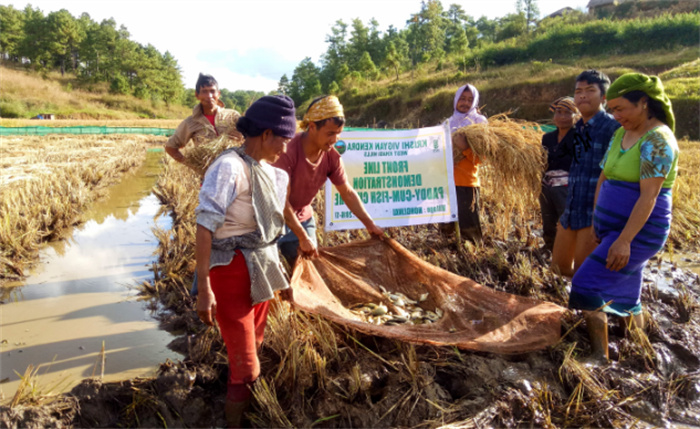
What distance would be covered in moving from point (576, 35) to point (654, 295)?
36.7 meters

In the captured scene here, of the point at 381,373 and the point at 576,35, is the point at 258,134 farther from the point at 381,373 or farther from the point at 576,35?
the point at 576,35

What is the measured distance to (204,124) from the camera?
3812 mm

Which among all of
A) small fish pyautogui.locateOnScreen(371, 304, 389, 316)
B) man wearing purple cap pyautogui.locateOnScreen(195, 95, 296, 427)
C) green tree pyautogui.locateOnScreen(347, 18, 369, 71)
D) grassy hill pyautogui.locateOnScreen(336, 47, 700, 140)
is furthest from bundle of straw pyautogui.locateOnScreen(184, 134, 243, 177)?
green tree pyautogui.locateOnScreen(347, 18, 369, 71)

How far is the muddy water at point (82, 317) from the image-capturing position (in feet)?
9.79

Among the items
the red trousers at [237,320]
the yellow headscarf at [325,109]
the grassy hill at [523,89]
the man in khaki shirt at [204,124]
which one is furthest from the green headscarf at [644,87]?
the grassy hill at [523,89]

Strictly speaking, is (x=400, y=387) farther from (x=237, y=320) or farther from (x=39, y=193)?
(x=39, y=193)

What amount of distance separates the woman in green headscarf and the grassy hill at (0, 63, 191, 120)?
51322 millimetres

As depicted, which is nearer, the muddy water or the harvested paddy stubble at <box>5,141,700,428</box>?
the harvested paddy stubble at <box>5,141,700,428</box>

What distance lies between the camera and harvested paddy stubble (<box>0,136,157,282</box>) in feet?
16.4

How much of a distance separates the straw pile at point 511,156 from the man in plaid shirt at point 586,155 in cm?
55

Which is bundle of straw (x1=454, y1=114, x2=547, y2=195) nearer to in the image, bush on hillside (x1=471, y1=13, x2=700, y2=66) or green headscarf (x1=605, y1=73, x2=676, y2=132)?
green headscarf (x1=605, y1=73, x2=676, y2=132)

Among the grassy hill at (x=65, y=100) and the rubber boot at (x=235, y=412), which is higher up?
the grassy hill at (x=65, y=100)

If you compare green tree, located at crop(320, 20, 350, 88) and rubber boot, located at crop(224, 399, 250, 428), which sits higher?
green tree, located at crop(320, 20, 350, 88)

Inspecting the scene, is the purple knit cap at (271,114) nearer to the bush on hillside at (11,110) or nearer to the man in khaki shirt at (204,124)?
the man in khaki shirt at (204,124)
